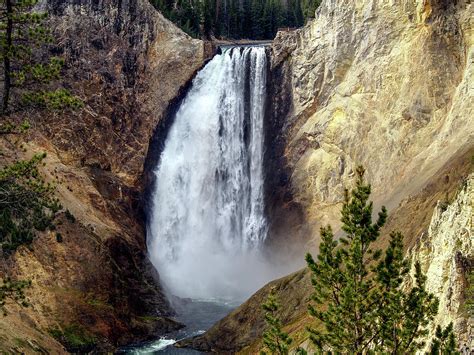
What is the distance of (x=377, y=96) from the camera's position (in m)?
41.0

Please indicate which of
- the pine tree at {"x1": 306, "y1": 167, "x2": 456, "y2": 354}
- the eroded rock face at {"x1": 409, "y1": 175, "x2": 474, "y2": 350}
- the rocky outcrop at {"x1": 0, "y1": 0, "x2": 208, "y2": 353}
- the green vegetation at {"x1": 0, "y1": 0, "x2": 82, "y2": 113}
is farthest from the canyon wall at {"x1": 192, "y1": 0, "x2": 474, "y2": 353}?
the green vegetation at {"x1": 0, "y1": 0, "x2": 82, "y2": 113}

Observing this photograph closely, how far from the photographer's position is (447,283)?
55.4 feet

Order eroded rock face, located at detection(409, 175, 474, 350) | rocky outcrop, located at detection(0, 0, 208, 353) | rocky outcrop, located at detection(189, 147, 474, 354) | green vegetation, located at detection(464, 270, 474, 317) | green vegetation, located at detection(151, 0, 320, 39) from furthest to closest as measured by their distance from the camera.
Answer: green vegetation, located at detection(151, 0, 320, 39)
rocky outcrop, located at detection(0, 0, 208, 353)
rocky outcrop, located at detection(189, 147, 474, 354)
eroded rock face, located at detection(409, 175, 474, 350)
green vegetation, located at detection(464, 270, 474, 317)

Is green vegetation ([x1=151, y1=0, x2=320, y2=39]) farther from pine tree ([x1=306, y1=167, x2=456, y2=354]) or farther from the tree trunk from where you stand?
pine tree ([x1=306, y1=167, x2=456, y2=354])

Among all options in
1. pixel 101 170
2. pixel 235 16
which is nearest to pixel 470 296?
pixel 101 170

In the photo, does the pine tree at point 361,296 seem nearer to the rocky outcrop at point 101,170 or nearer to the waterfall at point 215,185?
the rocky outcrop at point 101,170

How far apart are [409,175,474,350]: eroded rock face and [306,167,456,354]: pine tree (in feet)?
7.72

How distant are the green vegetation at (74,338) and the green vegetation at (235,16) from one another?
4832 centimetres

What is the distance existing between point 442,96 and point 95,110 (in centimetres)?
2801

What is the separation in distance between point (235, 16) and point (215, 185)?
43.6 m

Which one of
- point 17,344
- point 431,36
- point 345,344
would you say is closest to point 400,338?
point 345,344

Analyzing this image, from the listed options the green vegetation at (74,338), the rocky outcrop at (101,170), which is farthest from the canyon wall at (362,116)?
the rocky outcrop at (101,170)

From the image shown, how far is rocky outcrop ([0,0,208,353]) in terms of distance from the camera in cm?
3409

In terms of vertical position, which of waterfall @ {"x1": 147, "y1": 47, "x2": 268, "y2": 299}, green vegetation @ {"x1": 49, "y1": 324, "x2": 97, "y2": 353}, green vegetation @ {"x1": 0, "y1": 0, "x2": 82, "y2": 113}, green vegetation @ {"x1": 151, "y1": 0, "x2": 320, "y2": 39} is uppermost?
green vegetation @ {"x1": 151, "y1": 0, "x2": 320, "y2": 39}
